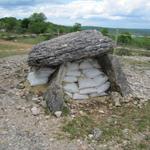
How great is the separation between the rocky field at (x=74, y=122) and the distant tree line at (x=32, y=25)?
9.83 meters

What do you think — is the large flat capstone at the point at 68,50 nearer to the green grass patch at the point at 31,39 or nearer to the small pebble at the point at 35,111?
the small pebble at the point at 35,111

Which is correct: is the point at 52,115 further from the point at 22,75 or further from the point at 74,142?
the point at 22,75

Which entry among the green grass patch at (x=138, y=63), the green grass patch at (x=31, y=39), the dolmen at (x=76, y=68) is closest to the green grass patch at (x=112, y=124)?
the dolmen at (x=76, y=68)

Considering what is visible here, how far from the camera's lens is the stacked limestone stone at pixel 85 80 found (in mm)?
7391

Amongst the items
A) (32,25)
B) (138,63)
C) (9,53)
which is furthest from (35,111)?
(32,25)

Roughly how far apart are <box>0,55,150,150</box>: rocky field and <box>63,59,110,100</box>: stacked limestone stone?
0.71ft

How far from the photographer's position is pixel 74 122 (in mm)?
6418

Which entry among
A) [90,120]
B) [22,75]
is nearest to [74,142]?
[90,120]

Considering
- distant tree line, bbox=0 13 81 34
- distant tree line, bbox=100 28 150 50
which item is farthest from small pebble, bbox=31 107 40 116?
distant tree line, bbox=0 13 81 34

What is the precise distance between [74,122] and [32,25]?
1236cm

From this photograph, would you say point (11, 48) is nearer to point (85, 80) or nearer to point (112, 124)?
point (85, 80)

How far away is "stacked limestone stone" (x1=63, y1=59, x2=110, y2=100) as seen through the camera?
739 centimetres

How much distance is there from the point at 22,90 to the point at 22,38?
878cm

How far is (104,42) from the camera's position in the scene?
7.27 m
